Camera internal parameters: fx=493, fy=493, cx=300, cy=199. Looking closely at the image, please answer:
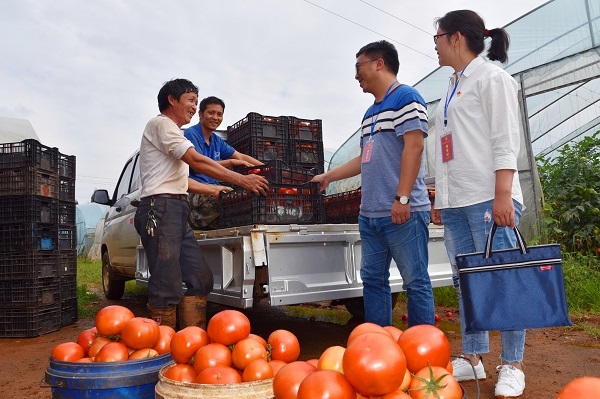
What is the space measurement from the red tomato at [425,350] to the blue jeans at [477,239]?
127cm

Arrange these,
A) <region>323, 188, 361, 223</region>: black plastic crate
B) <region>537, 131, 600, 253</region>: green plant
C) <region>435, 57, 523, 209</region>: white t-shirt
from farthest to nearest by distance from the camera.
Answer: <region>537, 131, 600, 253</region>: green plant < <region>323, 188, 361, 223</region>: black plastic crate < <region>435, 57, 523, 209</region>: white t-shirt

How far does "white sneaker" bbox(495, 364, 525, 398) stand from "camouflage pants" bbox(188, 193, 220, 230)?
2.97 metres

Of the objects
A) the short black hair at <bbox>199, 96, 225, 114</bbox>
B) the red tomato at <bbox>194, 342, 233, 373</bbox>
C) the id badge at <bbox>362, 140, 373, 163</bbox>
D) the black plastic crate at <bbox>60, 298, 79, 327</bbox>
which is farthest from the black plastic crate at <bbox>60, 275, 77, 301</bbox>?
the red tomato at <bbox>194, 342, 233, 373</bbox>

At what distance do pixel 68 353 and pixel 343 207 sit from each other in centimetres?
329

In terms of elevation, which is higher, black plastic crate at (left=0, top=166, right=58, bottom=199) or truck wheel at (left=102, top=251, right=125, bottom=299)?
black plastic crate at (left=0, top=166, right=58, bottom=199)

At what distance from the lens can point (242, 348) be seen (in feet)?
6.86

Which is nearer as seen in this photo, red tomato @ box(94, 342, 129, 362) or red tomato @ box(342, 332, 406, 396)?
red tomato @ box(342, 332, 406, 396)

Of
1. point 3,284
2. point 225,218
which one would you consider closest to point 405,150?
point 225,218

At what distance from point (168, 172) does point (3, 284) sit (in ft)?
12.1

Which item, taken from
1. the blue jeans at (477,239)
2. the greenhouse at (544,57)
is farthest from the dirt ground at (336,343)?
the greenhouse at (544,57)

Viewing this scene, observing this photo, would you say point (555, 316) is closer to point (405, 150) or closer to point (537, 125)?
point (405, 150)

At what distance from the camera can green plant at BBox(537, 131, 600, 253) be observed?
7.30 meters

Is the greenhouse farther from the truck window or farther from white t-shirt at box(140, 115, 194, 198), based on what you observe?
white t-shirt at box(140, 115, 194, 198)

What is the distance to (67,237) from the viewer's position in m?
6.82
